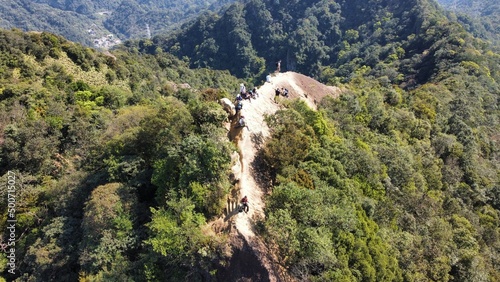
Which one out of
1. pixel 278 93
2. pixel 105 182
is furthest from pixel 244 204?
pixel 278 93

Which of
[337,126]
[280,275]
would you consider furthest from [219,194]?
[337,126]

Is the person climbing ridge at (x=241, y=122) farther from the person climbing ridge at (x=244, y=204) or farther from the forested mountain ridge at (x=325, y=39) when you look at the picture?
the forested mountain ridge at (x=325, y=39)

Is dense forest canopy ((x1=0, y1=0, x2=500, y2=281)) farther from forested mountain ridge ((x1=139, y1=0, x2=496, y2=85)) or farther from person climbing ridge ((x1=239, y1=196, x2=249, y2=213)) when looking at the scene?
forested mountain ridge ((x1=139, y1=0, x2=496, y2=85))

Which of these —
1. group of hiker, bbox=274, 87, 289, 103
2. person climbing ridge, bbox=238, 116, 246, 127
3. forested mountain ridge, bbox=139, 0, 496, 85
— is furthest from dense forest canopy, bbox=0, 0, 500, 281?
forested mountain ridge, bbox=139, 0, 496, 85

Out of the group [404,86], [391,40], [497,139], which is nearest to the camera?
[497,139]

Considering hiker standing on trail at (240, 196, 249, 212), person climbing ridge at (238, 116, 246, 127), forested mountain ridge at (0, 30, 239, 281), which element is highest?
person climbing ridge at (238, 116, 246, 127)

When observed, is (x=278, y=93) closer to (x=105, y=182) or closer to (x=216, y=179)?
(x=216, y=179)

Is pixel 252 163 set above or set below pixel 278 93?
below

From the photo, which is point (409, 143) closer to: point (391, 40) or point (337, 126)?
point (337, 126)
